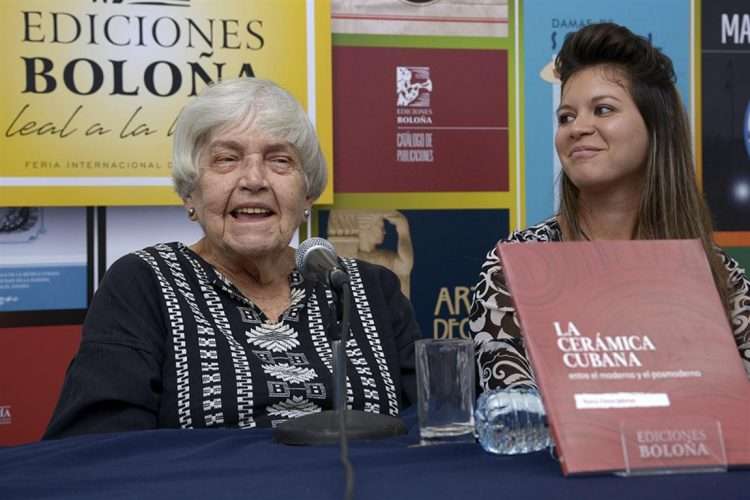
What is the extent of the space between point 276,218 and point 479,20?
3.39 feet

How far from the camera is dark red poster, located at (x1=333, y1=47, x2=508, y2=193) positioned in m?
2.54

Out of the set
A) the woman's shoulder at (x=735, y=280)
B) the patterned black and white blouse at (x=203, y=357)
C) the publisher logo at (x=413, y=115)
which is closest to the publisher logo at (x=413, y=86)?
the publisher logo at (x=413, y=115)

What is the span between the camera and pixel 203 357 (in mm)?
1670

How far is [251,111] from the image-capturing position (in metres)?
1.83

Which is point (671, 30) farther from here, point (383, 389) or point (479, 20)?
point (383, 389)

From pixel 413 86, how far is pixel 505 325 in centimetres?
104

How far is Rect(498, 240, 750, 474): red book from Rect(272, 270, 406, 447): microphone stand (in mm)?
249

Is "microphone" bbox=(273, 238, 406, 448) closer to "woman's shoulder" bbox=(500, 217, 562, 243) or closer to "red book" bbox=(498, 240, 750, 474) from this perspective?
"red book" bbox=(498, 240, 750, 474)

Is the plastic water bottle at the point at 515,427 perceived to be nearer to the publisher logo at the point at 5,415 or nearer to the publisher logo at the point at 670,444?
the publisher logo at the point at 670,444

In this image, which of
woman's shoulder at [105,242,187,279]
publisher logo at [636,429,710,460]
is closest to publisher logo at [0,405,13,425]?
woman's shoulder at [105,242,187,279]

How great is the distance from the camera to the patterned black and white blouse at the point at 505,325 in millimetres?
1575

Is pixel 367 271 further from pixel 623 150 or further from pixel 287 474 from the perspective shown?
pixel 287 474

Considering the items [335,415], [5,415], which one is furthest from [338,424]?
[5,415]

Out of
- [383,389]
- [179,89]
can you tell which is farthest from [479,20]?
[383,389]
